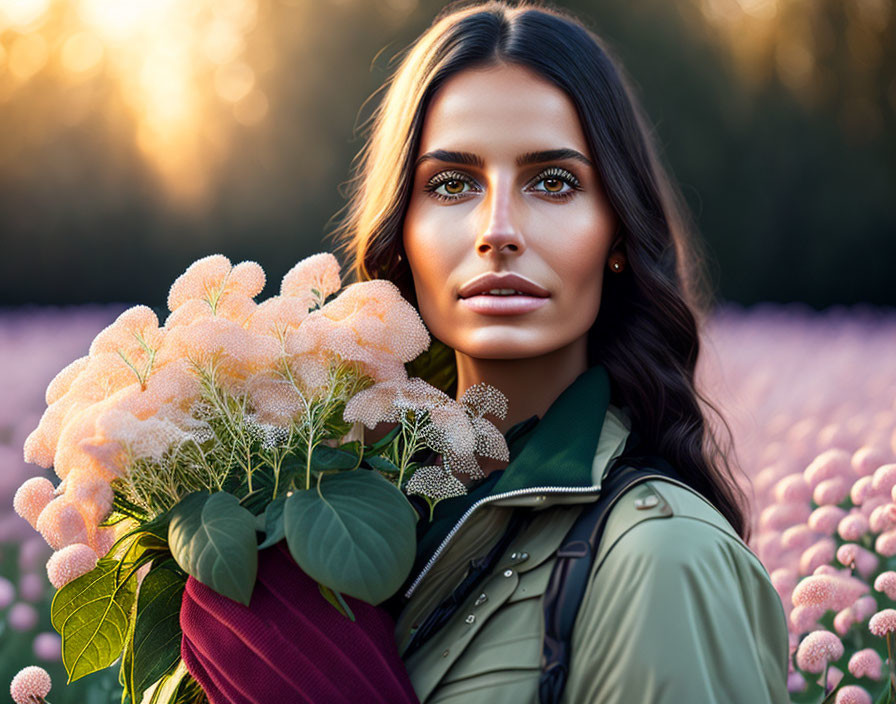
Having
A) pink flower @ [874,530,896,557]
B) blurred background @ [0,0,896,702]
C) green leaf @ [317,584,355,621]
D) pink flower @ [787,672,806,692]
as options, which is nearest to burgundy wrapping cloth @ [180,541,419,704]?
green leaf @ [317,584,355,621]

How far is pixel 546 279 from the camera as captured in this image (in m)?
1.59

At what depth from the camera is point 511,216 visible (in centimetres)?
158

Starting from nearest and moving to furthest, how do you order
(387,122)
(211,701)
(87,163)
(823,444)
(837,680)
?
(211,701) < (387,122) < (837,680) < (823,444) < (87,163)

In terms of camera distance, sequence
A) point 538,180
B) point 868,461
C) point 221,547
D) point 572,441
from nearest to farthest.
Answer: point 221,547 < point 572,441 < point 538,180 < point 868,461

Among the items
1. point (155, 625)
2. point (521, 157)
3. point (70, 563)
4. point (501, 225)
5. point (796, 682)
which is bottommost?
point (796, 682)

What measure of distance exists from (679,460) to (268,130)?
8.16 meters

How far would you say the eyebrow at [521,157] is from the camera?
1.60 m

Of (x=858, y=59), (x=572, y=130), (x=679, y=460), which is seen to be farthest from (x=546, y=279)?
(x=858, y=59)

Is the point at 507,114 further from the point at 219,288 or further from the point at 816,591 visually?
the point at 816,591

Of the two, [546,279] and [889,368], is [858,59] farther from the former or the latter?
[546,279]

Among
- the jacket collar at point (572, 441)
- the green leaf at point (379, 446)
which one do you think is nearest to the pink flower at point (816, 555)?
the jacket collar at point (572, 441)

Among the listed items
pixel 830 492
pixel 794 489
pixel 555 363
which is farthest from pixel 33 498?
pixel 794 489

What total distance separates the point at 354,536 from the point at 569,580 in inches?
13.0

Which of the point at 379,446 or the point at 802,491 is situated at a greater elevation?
the point at 379,446
